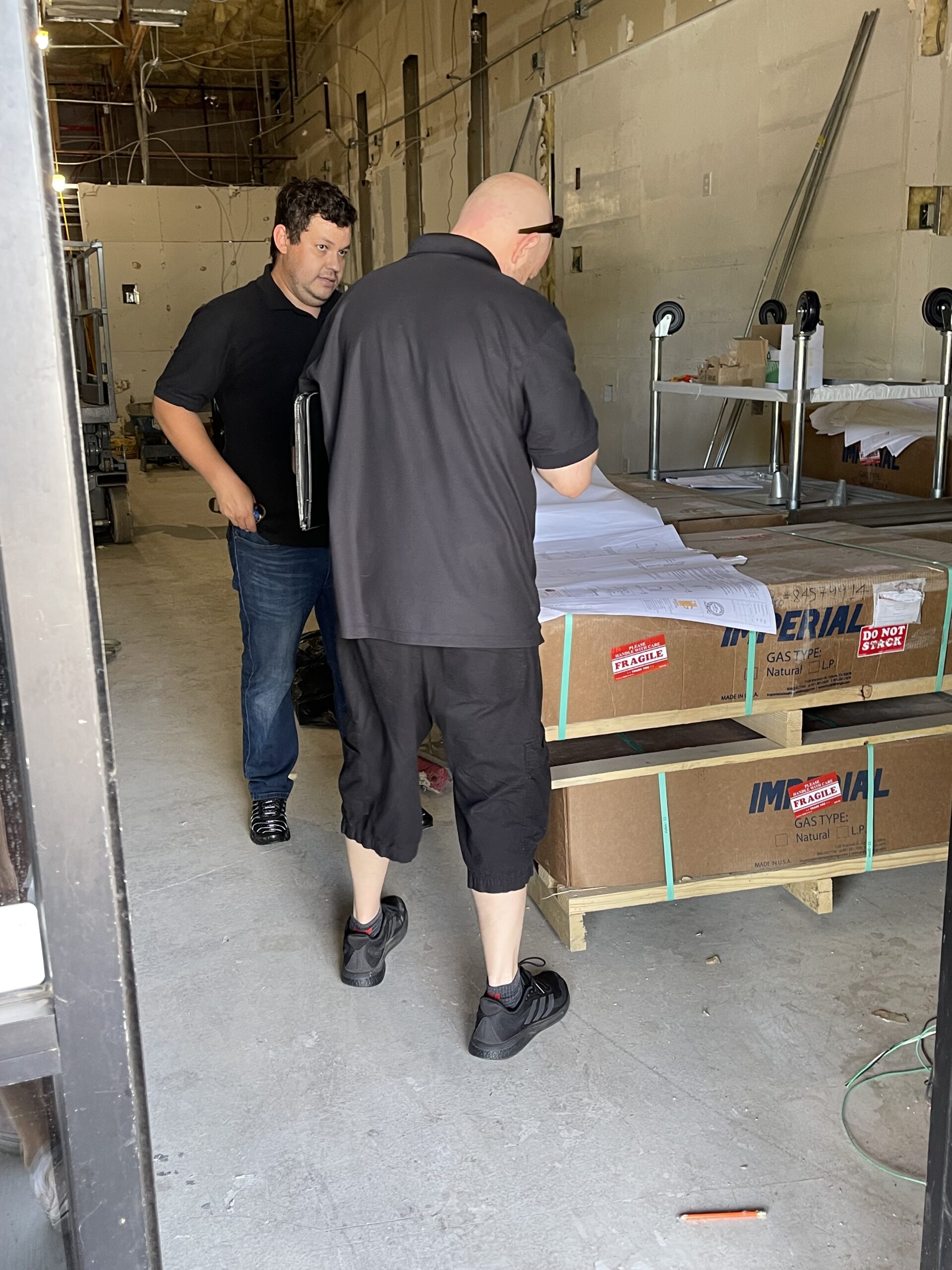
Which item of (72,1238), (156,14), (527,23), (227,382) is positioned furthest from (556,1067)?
(156,14)

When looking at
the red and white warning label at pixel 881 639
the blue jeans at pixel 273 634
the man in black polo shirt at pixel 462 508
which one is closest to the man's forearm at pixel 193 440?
the blue jeans at pixel 273 634

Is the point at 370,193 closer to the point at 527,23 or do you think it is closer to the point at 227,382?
the point at 527,23

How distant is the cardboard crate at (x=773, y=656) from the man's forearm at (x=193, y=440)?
1.01 meters

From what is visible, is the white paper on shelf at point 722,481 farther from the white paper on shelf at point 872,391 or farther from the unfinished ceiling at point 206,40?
the unfinished ceiling at point 206,40

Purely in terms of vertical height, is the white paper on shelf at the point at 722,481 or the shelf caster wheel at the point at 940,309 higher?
the shelf caster wheel at the point at 940,309

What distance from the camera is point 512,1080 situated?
6.95ft

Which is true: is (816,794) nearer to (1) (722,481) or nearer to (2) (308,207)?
(2) (308,207)

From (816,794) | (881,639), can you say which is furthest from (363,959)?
(881,639)

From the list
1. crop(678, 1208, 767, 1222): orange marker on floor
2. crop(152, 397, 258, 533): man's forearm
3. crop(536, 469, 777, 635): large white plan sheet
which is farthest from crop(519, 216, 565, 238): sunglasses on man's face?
crop(678, 1208, 767, 1222): orange marker on floor

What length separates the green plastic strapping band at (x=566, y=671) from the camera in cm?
236

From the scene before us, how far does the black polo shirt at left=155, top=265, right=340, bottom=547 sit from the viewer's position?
2.79 metres

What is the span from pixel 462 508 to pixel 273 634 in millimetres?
1270

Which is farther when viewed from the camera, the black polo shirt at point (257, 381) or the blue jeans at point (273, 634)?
the blue jeans at point (273, 634)

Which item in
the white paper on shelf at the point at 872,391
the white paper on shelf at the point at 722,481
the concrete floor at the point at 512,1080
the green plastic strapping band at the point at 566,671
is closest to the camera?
the concrete floor at the point at 512,1080
